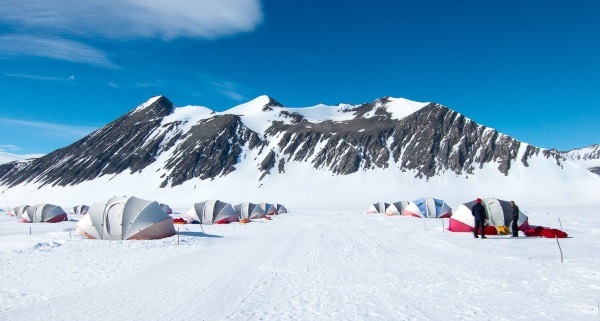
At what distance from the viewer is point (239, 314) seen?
24.7 feet

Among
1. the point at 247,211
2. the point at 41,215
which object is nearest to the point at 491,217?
the point at 247,211

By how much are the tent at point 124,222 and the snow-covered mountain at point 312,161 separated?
83500 mm

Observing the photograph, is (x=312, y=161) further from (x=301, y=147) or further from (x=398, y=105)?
(x=398, y=105)

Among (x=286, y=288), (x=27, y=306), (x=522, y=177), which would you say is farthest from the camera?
(x=522, y=177)

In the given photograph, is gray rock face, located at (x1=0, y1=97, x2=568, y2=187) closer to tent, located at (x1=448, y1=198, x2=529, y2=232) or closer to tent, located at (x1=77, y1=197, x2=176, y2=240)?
tent, located at (x1=448, y1=198, x2=529, y2=232)

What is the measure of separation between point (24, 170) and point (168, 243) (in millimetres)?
218229

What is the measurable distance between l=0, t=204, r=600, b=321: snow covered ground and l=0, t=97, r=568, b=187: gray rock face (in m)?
109

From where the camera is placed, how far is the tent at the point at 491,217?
2333 cm

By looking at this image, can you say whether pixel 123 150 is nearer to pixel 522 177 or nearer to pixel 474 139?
pixel 474 139

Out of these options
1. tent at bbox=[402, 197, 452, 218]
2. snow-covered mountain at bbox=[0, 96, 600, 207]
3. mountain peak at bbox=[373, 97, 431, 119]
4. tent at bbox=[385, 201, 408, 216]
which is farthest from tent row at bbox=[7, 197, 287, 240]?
mountain peak at bbox=[373, 97, 431, 119]

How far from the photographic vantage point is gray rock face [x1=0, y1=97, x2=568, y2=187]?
402 feet

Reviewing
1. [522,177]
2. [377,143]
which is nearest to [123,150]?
[377,143]

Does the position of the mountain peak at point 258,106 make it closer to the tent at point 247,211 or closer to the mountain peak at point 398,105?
the mountain peak at point 398,105

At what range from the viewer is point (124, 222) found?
70.1 ft
